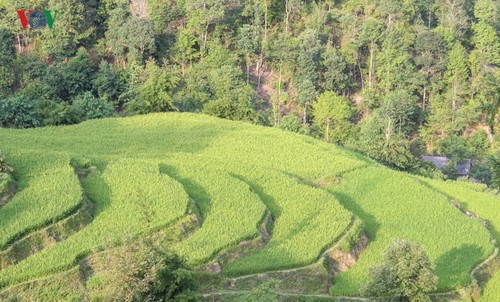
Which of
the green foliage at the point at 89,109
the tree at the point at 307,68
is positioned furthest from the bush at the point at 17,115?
the tree at the point at 307,68

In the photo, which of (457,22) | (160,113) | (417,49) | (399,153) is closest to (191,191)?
(160,113)

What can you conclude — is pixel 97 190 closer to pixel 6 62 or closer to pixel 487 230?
pixel 487 230

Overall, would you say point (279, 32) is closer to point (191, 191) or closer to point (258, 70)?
point (258, 70)

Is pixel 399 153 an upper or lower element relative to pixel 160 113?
lower

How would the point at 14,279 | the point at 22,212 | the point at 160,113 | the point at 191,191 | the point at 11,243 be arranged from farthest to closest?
the point at 160,113 < the point at 191,191 < the point at 22,212 < the point at 11,243 < the point at 14,279

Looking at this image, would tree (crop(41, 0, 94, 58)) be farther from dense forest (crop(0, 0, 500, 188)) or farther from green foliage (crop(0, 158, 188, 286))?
green foliage (crop(0, 158, 188, 286))

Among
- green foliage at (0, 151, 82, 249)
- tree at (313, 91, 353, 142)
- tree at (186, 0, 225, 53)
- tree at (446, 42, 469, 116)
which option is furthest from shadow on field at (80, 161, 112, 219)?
tree at (446, 42, 469, 116)

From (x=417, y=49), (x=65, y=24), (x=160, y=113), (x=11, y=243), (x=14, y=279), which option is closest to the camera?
(x=14, y=279)
